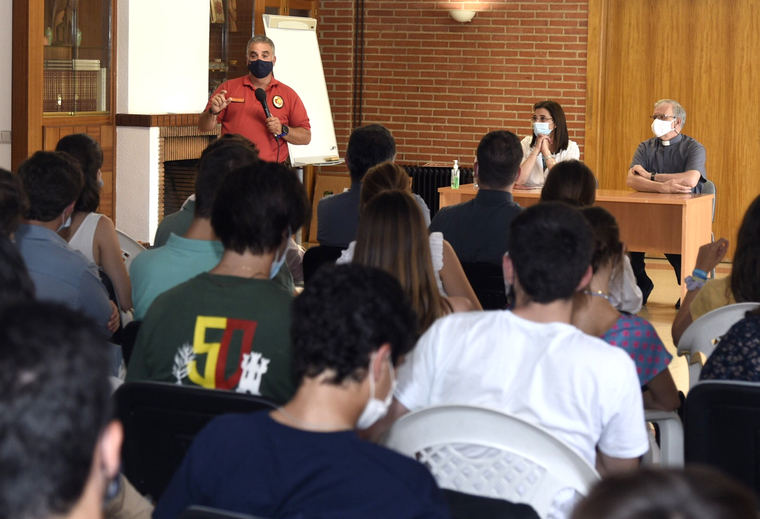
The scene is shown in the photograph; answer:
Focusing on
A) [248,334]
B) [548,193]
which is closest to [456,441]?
[248,334]

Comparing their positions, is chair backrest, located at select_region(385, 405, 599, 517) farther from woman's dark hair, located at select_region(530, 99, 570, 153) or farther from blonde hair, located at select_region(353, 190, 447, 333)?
woman's dark hair, located at select_region(530, 99, 570, 153)

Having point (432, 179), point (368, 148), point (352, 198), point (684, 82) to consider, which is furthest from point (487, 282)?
point (684, 82)

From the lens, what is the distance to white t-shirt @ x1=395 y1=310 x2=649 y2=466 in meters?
1.96

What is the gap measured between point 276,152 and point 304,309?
492 cm

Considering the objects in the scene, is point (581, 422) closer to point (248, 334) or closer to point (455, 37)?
point (248, 334)

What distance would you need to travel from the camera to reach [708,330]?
9.61 feet

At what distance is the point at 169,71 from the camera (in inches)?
296

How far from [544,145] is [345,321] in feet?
19.0

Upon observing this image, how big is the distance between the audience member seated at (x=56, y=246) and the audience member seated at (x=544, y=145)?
4.50m

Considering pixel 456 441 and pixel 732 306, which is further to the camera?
pixel 732 306

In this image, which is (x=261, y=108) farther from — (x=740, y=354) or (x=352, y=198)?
(x=740, y=354)

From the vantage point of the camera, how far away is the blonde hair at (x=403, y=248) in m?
2.69

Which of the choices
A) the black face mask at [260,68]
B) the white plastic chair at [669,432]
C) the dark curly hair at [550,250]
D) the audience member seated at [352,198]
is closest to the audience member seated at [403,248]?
the dark curly hair at [550,250]

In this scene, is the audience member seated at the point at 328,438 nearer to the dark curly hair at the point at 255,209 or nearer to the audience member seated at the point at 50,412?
the audience member seated at the point at 50,412
